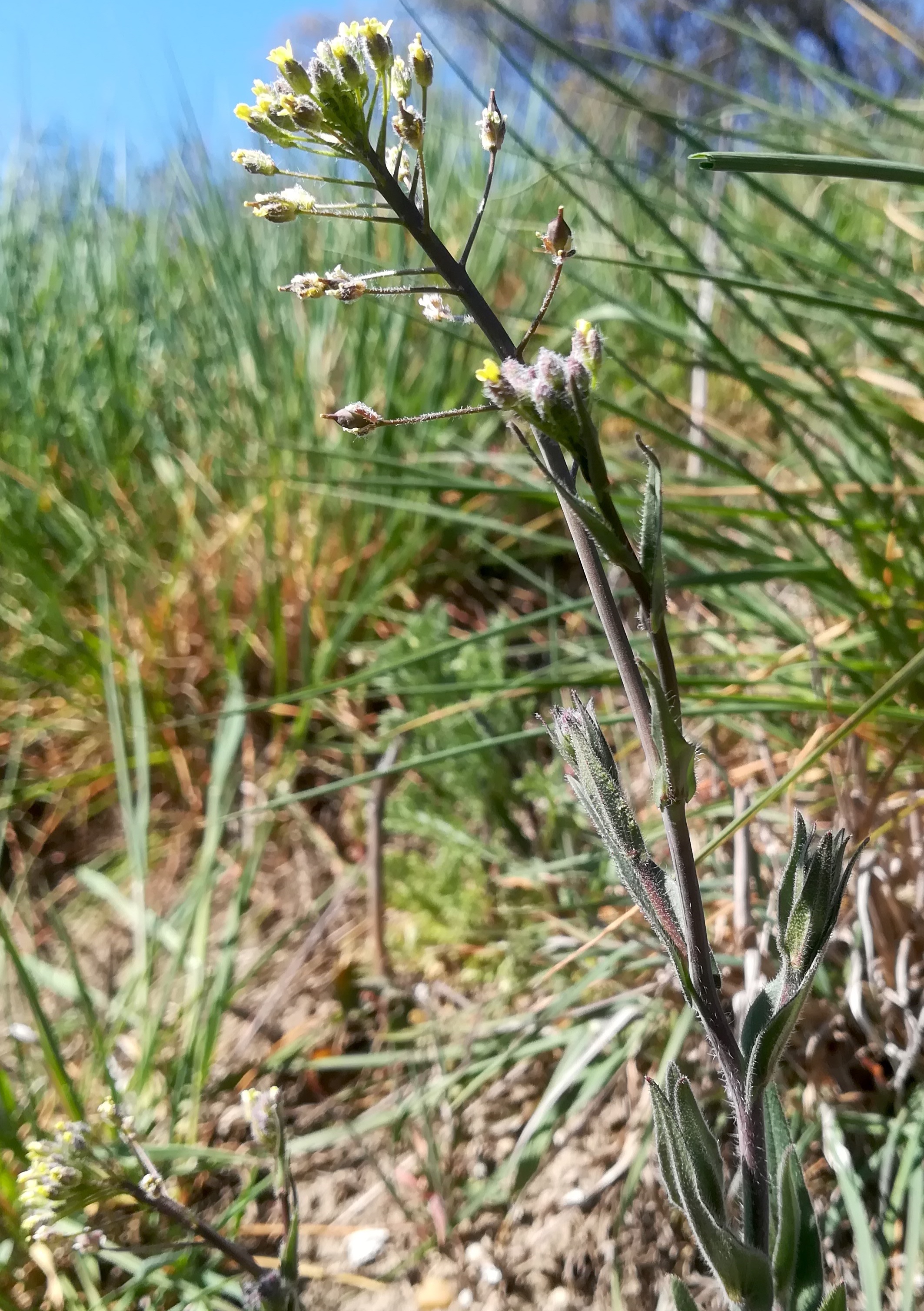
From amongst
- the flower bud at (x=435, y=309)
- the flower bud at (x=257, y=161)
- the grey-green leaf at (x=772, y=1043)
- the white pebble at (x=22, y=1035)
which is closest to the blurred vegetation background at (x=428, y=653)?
the white pebble at (x=22, y=1035)

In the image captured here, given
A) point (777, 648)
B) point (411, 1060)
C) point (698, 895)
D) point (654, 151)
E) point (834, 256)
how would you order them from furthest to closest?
point (834, 256) < point (654, 151) < point (777, 648) < point (411, 1060) < point (698, 895)

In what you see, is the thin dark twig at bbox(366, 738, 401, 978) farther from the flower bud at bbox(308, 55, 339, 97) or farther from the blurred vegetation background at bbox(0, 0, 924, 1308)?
the flower bud at bbox(308, 55, 339, 97)

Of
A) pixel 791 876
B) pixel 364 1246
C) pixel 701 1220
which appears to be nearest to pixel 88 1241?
pixel 364 1246

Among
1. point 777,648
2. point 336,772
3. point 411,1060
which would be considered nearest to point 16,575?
point 336,772

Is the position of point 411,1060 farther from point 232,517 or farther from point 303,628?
point 232,517

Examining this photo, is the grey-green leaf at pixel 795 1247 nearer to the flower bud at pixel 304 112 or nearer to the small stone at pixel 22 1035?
the flower bud at pixel 304 112

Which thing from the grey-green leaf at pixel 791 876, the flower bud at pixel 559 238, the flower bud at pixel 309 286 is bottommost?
the grey-green leaf at pixel 791 876
